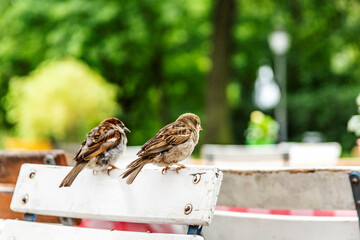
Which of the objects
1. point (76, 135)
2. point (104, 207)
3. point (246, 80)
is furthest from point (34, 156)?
point (246, 80)

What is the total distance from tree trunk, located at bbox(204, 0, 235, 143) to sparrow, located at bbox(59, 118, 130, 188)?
41.6 feet

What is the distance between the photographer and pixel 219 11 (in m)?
16.0

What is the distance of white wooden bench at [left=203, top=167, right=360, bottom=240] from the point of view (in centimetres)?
209

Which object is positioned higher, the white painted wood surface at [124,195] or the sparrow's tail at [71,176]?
the sparrow's tail at [71,176]

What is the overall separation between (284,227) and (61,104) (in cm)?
1269

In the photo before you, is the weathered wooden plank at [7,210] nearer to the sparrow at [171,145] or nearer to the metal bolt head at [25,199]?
the metal bolt head at [25,199]

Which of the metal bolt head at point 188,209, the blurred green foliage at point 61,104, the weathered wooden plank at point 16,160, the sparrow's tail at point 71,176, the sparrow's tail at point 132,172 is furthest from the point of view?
the blurred green foliage at point 61,104

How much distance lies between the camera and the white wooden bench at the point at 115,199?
1.72m

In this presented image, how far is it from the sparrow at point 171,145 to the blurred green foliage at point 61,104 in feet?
38.6

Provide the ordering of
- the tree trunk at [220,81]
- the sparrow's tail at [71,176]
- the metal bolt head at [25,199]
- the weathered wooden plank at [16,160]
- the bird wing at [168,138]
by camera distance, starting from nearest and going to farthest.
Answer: the sparrow's tail at [71,176] < the metal bolt head at [25,199] < the bird wing at [168,138] < the weathered wooden plank at [16,160] < the tree trunk at [220,81]

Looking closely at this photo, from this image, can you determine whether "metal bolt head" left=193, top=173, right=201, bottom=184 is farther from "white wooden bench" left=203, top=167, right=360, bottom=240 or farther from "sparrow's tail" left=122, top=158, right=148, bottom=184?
"white wooden bench" left=203, top=167, right=360, bottom=240

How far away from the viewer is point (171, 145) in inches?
92.4

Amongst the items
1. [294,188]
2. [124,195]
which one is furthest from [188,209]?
[294,188]


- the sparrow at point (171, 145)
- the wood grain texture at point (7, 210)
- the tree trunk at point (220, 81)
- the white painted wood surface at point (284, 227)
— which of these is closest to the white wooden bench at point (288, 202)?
the white painted wood surface at point (284, 227)
